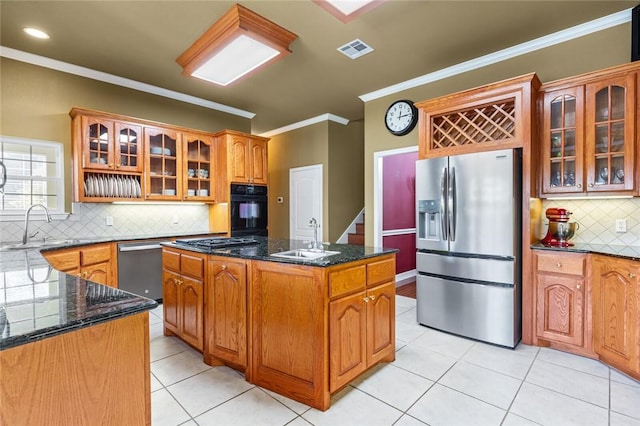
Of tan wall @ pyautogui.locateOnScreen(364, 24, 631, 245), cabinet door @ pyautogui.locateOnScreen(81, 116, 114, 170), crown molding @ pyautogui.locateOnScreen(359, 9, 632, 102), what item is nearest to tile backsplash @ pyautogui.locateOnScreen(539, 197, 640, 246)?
tan wall @ pyautogui.locateOnScreen(364, 24, 631, 245)

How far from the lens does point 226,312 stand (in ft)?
7.70

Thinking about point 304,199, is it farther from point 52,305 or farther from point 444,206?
point 52,305

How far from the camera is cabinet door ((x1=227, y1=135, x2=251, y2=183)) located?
469cm

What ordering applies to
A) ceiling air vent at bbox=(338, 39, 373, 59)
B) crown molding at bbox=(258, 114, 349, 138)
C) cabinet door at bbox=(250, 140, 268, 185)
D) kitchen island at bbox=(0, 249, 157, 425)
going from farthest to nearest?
crown molding at bbox=(258, 114, 349, 138)
cabinet door at bbox=(250, 140, 268, 185)
ceiling air vent at bbox=(338, 39, 373, 59)
kitchen island at bbox=(0, 249, 157, 425)

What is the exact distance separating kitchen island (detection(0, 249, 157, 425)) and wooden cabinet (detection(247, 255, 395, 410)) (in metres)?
1.00

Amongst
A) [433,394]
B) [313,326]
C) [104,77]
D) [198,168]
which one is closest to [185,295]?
[313,326]

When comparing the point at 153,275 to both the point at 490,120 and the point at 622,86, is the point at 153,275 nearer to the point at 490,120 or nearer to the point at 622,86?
the point at 490,120

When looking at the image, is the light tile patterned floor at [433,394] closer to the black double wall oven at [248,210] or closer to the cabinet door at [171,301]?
the cabinet door at [171,301]

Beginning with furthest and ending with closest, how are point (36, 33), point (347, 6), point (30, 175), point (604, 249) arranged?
point (30, 175), point (36, 33), point (604, 249), point (347, 6)

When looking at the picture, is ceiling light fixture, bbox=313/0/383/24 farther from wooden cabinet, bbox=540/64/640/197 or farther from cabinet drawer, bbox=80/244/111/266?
cabinet drawer, bbox=80/244/111/266

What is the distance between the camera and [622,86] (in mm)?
2537

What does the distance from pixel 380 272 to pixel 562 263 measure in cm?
165

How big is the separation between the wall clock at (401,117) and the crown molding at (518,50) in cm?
22

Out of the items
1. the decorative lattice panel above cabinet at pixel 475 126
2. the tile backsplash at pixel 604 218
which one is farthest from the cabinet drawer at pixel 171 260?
the tile backsplash at pixel 604 218
